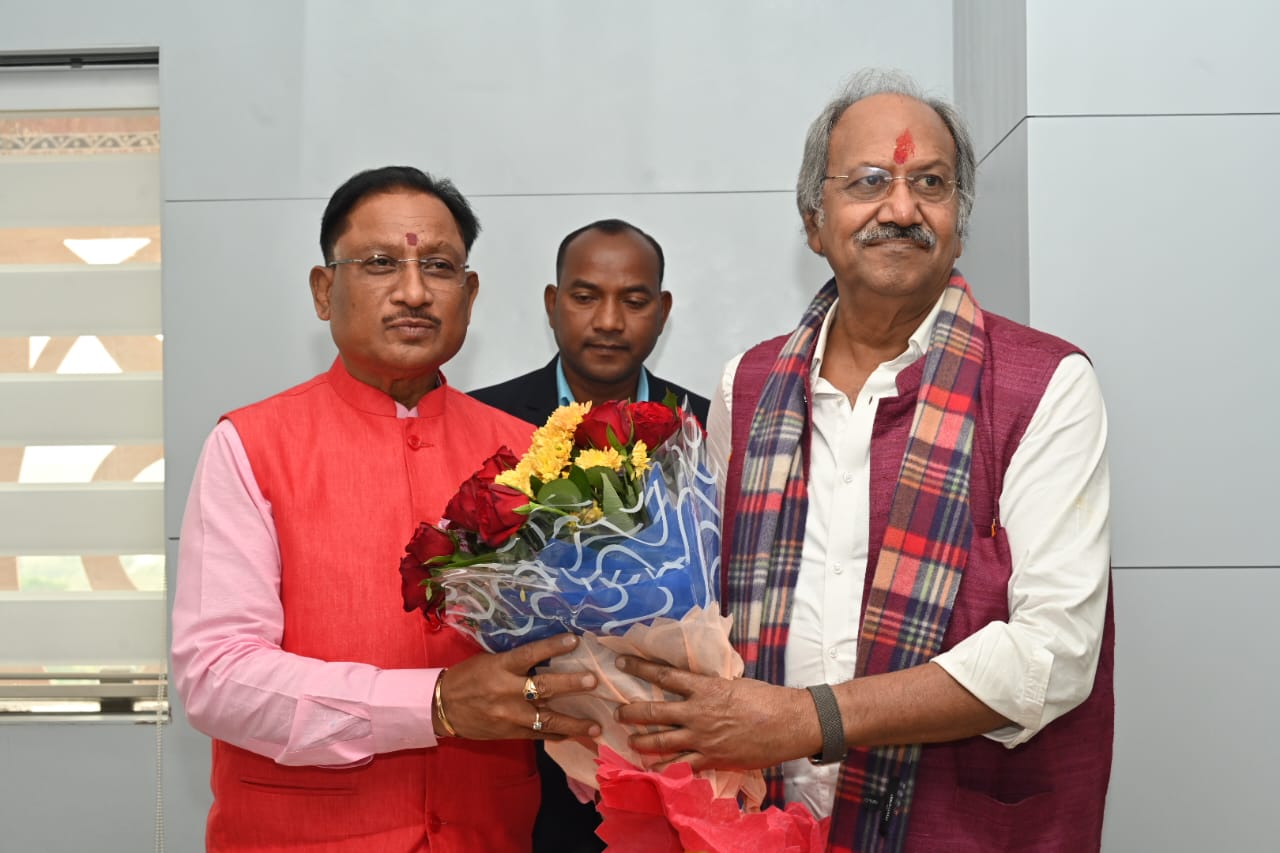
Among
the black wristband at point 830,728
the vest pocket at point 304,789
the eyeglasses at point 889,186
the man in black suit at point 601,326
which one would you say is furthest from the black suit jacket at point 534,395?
the black wristband at point 830,728

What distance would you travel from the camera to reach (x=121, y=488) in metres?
3.79

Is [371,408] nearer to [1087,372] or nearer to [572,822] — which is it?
[572,822]

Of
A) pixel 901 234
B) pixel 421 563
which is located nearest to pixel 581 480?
pixel 421 563

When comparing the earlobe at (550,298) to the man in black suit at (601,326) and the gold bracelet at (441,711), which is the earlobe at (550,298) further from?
the gold bracelet at (441,711)

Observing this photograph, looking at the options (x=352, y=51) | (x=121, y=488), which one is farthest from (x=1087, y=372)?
(x=121, y=488)

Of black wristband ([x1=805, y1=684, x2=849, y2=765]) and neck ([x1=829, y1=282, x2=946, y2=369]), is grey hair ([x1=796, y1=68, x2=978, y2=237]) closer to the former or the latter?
neck ([x1=829, y1=282, x2=946, y2=369])

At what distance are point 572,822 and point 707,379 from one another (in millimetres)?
1533

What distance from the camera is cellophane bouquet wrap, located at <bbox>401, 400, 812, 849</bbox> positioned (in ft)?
5.06

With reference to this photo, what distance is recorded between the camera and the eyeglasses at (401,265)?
2041mm

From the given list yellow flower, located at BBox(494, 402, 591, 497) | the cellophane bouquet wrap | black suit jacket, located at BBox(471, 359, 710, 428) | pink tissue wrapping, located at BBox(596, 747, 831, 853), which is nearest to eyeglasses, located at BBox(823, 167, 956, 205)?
the cellophane bouquet wrap

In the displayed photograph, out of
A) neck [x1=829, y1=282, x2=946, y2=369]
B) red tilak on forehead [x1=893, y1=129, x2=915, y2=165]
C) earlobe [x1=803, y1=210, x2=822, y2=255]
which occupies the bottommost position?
neck [x1=829, y1=282, x2=946, y2=369]

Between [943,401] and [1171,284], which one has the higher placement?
[1171,284]

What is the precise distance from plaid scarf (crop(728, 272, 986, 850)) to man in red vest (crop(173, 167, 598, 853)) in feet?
1.23

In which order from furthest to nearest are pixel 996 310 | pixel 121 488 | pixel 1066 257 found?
pixel 121 488 < pixel 996 310 < pixel 1066 257
